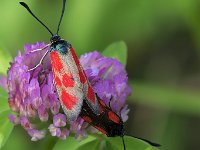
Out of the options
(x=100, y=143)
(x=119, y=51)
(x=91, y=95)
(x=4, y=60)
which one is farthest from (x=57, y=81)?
(x=119, y=51)

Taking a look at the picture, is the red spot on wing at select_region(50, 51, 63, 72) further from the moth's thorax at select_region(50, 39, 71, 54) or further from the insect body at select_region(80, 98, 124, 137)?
the insect body at select_region(80, 98, 124, 137)

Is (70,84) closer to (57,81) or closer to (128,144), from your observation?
(57,81)

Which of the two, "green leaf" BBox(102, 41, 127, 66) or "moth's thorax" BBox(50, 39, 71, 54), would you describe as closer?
"moth's thorax" BBox(50, 39, 71, 54)

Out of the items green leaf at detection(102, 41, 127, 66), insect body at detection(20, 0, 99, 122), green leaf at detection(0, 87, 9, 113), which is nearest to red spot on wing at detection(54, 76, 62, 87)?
insect body at detection(20, 0, 99, 122)

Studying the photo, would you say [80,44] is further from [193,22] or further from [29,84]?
[29,84]

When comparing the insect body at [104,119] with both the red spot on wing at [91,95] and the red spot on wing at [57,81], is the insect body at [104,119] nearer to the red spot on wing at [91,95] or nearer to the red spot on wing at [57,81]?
the red spot on wing at [91,95]

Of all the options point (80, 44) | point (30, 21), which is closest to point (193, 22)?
point (80, 44)
